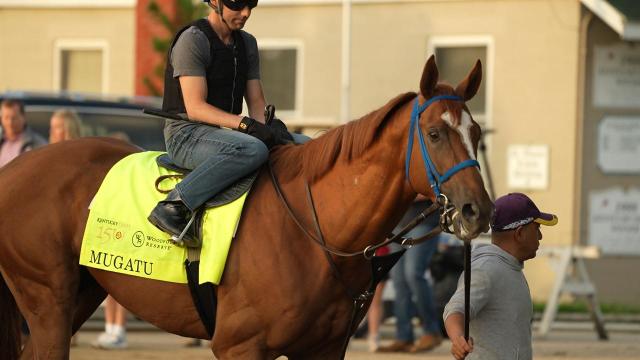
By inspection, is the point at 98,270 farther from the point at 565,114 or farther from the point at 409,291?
the point at 565,114

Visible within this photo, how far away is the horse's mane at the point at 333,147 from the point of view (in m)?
7.31

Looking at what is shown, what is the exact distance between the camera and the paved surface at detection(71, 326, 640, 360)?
13.7 m

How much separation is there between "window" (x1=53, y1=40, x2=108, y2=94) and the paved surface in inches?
431

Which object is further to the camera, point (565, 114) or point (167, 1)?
point (167, 1)

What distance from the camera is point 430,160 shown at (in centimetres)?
697

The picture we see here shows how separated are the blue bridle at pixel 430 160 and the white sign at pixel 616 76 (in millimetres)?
17510

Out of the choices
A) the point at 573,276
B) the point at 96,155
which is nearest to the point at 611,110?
the point at 573,276

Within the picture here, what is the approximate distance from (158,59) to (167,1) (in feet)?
3.38

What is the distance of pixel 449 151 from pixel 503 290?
2.53ft

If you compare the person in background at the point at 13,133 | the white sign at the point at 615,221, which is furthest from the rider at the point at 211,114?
the white sign at the point at 615,221

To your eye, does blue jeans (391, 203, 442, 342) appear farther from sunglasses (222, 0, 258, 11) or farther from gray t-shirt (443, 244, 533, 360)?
gray t-shirt (443, 244, 533, 360)

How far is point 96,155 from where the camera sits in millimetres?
8359

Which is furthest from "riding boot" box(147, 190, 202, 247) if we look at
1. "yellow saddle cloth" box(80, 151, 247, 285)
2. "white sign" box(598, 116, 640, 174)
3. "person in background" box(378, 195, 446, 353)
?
"white sign" box(598, 116, 640, 174)

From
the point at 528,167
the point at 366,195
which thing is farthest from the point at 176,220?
the point at 528,167
